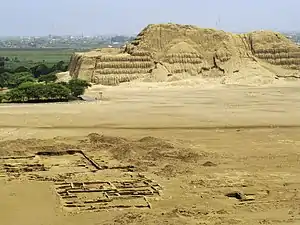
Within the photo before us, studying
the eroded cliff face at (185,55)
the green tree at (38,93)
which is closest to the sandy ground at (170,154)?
the green tree at (38,93)

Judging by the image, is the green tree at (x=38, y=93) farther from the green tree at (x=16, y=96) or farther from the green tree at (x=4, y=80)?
the green tree at (x=4, y=80)

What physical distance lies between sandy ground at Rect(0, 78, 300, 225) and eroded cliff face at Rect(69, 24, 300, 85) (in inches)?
426

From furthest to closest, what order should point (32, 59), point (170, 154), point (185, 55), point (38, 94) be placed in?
point (32, 59) → point (185, 55) → point (38, 94) → point (170, 154)

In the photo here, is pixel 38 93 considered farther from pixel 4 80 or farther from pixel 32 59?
pixel 32 59

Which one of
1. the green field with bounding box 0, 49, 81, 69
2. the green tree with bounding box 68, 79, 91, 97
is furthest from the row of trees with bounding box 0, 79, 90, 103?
the green field with bounding box 0, 49, 81, 69

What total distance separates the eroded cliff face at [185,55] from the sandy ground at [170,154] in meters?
10.8

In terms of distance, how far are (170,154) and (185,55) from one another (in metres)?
38.8

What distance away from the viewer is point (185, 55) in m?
67.1

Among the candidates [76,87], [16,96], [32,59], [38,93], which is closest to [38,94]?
[38,93]

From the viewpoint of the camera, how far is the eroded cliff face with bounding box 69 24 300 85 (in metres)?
64.4

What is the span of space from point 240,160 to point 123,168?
20.2 feet

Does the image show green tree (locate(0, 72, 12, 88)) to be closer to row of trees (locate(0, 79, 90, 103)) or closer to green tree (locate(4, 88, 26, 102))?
row of trees (locate(0, 79, 90, 103))

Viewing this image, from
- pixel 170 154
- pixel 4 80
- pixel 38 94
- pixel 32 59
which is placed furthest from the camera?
pixel 32 59

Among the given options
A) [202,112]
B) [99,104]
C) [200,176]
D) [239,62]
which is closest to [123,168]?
[200,176]
